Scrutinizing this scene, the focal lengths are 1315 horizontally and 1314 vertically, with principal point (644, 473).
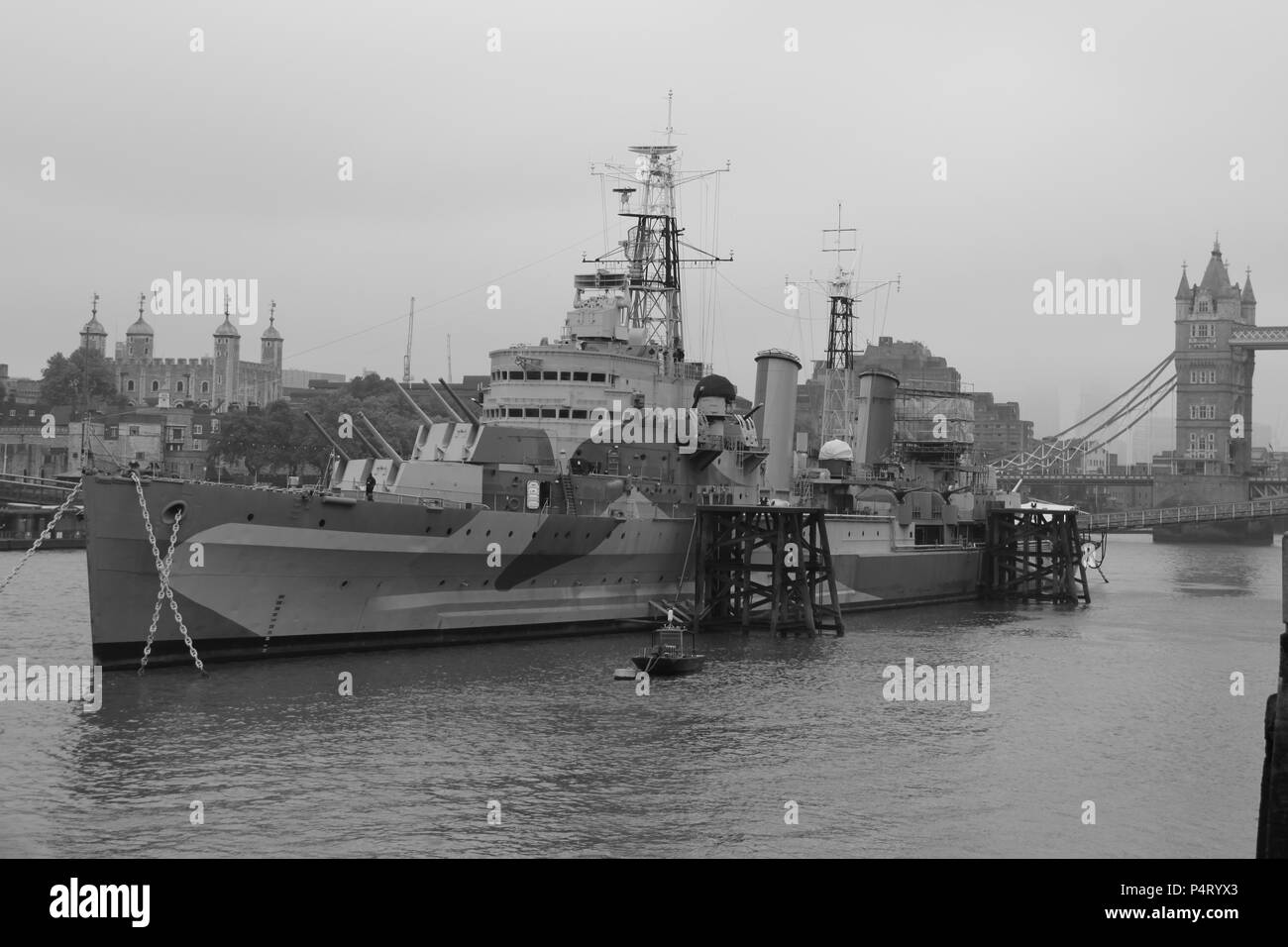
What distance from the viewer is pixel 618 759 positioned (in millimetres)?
22000

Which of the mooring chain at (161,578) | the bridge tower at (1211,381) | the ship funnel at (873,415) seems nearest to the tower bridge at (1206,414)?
the bridge tower at (1211,381)

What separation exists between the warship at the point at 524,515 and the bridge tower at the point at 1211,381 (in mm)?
102772

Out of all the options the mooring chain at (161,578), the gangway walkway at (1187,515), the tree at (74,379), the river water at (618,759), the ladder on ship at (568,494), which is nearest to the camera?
the river water at (618,759)

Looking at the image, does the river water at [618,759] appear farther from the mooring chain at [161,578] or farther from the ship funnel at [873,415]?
the ship funnel at [873,415]

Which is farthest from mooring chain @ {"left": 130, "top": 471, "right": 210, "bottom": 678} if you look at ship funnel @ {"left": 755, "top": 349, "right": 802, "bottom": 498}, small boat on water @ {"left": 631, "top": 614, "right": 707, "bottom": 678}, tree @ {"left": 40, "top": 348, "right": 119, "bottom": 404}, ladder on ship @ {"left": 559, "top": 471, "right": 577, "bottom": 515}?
tree @ {"left": 40, "top": 348, "right": 119, "bottom": 404}

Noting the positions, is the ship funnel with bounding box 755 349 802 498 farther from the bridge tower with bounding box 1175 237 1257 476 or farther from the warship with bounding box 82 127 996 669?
the bridge tower with bounding box 1175 237 1257 476

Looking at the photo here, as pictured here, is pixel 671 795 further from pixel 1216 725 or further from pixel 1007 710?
pixel 1216 725

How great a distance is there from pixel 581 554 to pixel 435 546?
206 inches

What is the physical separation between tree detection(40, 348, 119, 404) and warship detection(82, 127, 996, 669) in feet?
308

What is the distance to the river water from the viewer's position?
17906mm

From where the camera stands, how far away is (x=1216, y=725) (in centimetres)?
2709

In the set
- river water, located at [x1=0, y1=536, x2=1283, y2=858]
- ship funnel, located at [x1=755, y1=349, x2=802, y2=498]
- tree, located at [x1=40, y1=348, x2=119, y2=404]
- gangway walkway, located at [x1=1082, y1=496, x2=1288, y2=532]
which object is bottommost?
river water, located at [x1=0, y1=536, x2=1283, y2=858]

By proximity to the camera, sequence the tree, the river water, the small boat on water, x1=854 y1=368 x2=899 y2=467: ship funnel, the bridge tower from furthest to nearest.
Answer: the bridge tower < the tree < x1=854 y1=368 x2=899 y2=467: ship funnel < the small boat on water < the river water

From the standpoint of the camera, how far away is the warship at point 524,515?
2720cm
